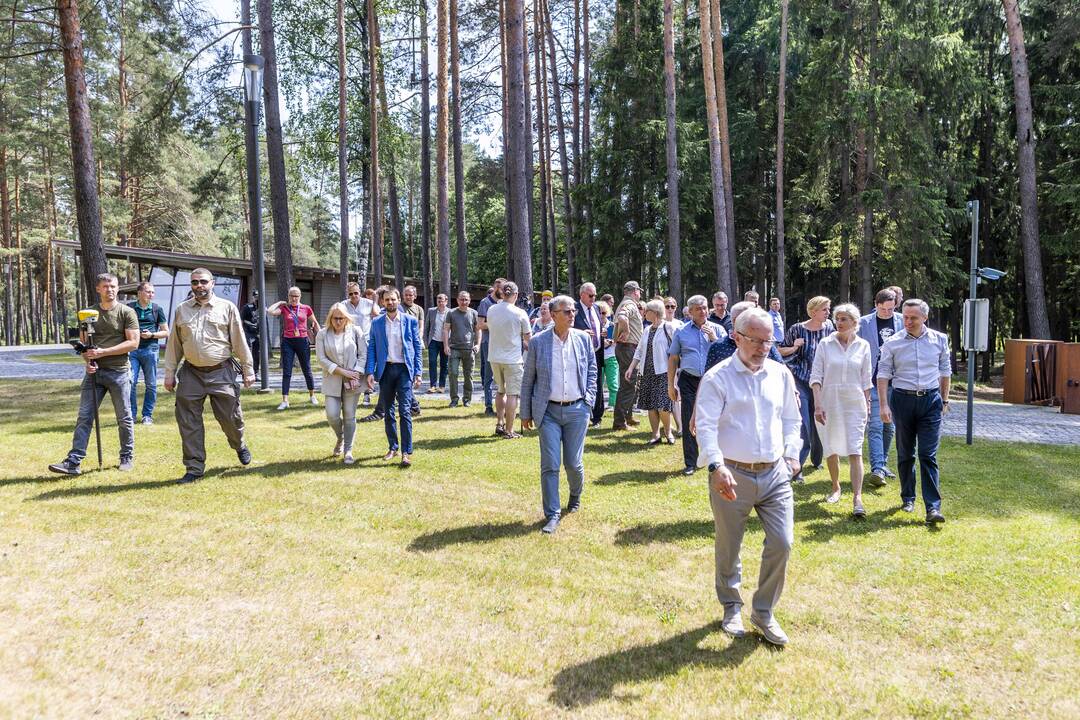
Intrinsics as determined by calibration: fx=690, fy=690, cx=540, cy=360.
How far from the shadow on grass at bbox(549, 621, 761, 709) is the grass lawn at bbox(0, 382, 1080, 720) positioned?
15mm

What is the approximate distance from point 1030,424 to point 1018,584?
906 centimetres

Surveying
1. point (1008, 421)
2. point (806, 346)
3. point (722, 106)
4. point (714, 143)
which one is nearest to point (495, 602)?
point (806, 346)

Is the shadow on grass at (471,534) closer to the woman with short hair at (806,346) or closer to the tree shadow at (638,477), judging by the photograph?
the tree shadow at (638,477)

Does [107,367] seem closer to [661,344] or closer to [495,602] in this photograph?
[495,602]

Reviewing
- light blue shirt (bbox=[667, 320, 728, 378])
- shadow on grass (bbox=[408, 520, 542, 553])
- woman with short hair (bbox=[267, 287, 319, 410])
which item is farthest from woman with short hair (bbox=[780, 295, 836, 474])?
woman with short hair (bbox=[267, 287, 319, 410])

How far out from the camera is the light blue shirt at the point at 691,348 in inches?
287

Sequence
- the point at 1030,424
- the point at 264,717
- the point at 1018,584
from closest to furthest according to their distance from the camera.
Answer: the point at 264,717, the point at 1018,584, the point at 1030,424

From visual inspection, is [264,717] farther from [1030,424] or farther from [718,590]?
[1030,424]

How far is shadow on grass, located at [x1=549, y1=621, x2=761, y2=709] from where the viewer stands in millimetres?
3385

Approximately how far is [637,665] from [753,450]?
132 centimetres

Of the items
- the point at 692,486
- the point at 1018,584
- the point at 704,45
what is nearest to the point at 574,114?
the point at 704,45

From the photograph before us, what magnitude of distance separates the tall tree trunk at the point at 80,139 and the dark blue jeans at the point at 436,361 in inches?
237

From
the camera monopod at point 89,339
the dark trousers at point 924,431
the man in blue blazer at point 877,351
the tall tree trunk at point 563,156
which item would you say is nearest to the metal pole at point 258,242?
the camera monopod at point 89,339

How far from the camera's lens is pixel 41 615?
4.02 m
